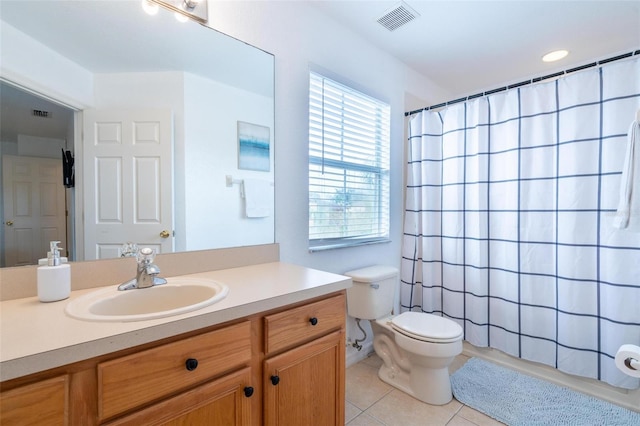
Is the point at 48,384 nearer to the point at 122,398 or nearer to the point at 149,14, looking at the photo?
the point at 122,398

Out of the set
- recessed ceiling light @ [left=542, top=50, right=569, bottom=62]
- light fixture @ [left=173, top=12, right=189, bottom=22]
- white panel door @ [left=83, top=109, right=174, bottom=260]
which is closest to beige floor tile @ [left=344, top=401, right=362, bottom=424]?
white panel door @ [left=83, top=109, right=174, bottom=260]

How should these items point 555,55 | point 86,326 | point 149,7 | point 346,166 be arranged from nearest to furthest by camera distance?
point 86,326 → point 149,7 → point 346,166 → point 555,55

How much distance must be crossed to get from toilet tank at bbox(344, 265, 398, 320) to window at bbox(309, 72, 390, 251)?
0.84ft

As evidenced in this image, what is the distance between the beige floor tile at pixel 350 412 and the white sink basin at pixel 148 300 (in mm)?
1091

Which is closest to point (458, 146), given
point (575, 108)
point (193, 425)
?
point (575, 108)

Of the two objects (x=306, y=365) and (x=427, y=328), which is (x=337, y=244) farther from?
(x=306, y=365)

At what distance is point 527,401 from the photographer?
1623 mm

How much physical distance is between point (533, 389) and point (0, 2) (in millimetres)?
3084

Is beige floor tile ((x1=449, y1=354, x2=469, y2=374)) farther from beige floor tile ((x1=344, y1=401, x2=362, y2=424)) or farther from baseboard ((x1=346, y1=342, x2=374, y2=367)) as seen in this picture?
beige floor tile ((x1=344, y1=401, x2=362, y2=424))

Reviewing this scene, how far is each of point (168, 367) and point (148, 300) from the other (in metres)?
0.38

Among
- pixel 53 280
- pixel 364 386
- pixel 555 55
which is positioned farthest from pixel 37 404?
pixel 555 55

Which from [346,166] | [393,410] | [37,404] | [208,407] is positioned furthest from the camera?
[346,166]

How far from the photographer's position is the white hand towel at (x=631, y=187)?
1.33m

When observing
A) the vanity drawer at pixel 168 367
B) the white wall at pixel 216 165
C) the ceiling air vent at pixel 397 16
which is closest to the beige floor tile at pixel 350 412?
the vanity drawer at pixel 168 367
